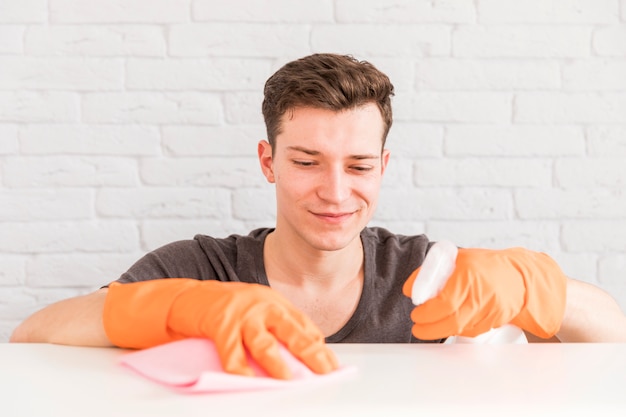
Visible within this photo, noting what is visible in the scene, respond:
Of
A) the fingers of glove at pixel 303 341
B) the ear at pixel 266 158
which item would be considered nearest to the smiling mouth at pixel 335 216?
the ear at pixel 266 158

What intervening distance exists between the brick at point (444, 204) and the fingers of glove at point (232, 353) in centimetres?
113

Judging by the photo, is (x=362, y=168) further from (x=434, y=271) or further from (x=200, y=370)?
(x=200, y=370)

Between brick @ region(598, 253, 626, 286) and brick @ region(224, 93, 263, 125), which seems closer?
brick @ region(224, 93, 263, 125)

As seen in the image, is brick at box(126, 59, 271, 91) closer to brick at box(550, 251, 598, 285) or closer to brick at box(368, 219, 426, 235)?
brick at box(368, 219, 426, 235)

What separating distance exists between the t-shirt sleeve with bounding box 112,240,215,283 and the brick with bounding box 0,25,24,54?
65 cm

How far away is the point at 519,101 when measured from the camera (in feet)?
6.24

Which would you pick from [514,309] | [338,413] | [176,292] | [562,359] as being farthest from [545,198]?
[338,413]

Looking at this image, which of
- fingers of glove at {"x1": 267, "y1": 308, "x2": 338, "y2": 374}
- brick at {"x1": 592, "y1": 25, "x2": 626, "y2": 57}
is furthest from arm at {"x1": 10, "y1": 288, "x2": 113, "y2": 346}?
brick at {"x1": 592, "y1": 25, "x2": 626, "y2": 57}

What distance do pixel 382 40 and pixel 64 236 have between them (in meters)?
0.94

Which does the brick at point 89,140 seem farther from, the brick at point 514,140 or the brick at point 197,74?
the brick at point 514,140

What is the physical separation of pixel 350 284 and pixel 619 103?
2.86 feet

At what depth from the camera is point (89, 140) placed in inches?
72.6

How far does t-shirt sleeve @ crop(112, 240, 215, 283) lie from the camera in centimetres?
157

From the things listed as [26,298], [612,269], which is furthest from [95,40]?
[612,269]
